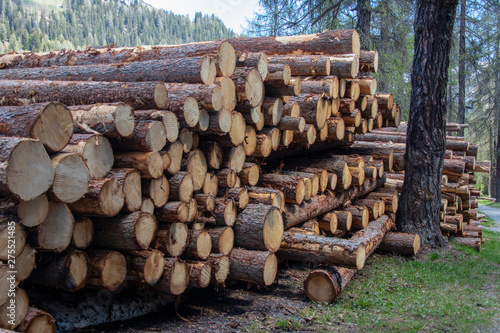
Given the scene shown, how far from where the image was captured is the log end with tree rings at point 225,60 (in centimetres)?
481

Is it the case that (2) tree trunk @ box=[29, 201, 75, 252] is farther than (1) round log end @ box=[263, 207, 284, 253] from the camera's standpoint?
No

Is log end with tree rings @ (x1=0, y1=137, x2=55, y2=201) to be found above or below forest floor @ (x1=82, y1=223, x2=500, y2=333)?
above

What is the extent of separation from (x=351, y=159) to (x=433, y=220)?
2069 mm

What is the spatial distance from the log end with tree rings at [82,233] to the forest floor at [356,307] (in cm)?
82

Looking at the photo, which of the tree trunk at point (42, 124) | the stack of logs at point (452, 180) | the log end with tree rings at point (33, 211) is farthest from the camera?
the stack of logs at point (452, 180)

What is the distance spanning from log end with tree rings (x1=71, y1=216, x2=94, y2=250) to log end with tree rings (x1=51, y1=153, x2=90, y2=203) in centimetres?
53

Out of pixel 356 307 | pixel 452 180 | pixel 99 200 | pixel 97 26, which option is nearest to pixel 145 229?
pixel 99 200

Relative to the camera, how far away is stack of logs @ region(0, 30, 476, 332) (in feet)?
10.3

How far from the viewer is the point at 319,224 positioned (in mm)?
6680

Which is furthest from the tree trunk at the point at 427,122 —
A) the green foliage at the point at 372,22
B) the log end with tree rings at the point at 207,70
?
the green foliage at the point at 372,22

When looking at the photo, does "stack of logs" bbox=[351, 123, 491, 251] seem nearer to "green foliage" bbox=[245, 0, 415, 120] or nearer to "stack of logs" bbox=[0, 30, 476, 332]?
"stack of logs" bbox=[0, 30, 476, 332]

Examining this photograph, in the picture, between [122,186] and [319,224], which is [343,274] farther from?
[122,186]

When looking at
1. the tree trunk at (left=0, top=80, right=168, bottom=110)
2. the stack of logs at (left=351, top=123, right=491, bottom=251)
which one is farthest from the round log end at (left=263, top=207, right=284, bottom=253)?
the stack of logs at (left=351, top=123, right=491, bottom=251)

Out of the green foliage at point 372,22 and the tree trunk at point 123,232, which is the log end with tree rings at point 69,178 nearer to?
the tree trunk at point 123,232
